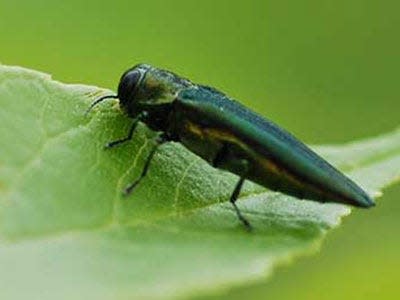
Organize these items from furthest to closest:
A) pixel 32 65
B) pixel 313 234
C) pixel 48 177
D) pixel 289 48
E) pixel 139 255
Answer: pixel 289 48 → pixel 32 65 → pixel 313 234 → pixel 48 177 → pixel 139 255

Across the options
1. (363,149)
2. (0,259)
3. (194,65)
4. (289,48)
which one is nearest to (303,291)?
(363,149)

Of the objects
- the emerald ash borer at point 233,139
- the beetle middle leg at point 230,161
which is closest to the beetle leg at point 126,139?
the emerald ash borer at point 233,139

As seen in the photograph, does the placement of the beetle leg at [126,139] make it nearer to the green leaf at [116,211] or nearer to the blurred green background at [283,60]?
the green leaf at [116,211]

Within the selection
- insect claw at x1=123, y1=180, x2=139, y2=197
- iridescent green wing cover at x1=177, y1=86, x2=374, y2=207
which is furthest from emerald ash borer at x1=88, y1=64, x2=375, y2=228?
insect claw at x1=123, y1=180, x2=139, y2=197

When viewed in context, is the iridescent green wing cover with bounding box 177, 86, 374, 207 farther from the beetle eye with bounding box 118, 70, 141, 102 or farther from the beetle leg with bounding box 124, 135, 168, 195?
the beetle eye with bounding box 118, 70, 141, 102

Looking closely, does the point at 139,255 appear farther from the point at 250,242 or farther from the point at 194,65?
the point at 194,65

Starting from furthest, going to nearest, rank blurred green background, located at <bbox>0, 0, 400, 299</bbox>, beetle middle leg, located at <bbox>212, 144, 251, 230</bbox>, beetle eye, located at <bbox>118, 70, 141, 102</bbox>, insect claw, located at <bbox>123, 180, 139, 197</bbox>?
blurred green background, located at <bbox>0, 0, 400, 299</bbox> → beetle eye, located at <bbox>118, 70, 141, 102</bbox> → beetle middle leg, located at <bbox>212, 144, 251, 230</bbox> → insect claw, located at <bbox>123, 180, 139, 197</bbox>
